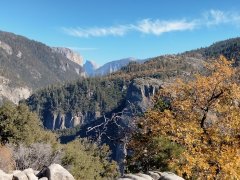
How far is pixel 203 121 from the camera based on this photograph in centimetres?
2852

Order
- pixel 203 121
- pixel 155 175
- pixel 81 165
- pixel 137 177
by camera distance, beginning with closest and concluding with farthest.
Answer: pixel 137 177 → pixel 155 175 → pixel 203 121 → pixel 81 165

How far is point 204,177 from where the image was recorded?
23281mm

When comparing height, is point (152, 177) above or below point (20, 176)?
above

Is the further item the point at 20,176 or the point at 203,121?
the point at 203,121

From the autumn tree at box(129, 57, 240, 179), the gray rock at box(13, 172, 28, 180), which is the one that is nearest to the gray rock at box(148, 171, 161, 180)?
the autumn tree at box(129, 57, 240, 179)

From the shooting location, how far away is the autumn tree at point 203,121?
78.7 ft

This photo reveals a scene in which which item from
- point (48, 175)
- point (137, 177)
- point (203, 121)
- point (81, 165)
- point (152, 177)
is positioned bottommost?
point (81, 165)

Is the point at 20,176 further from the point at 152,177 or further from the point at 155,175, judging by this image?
the point at 155,175

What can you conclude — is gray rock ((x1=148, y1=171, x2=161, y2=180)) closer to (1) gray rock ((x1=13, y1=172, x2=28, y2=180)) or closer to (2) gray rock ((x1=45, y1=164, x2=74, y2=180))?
(2) gray rock ((x1=45, y1=164, x2=74, y2=180))

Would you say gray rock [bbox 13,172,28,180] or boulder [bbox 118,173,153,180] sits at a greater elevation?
boulder [bbox 118,173,153,180]

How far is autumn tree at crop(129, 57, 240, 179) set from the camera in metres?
24.0

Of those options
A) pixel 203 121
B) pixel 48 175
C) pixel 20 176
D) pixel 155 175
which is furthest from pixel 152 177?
pixel 20 176

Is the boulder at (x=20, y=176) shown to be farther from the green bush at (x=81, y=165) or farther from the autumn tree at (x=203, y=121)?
the green bush at (x=81, y=165)

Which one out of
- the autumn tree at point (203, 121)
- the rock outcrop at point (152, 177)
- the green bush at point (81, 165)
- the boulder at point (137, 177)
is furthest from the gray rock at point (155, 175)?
the green bush at point (81, 165)
